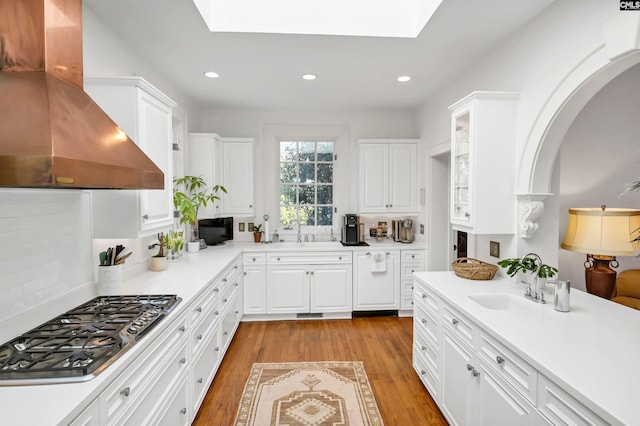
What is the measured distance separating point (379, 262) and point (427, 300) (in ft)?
5.05

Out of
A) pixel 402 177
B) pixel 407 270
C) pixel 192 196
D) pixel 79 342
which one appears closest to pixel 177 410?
pixel 79 342

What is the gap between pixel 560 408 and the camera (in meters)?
1.16

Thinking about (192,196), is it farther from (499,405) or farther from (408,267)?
(499,405)

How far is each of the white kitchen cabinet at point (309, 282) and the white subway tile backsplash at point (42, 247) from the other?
84.2 inches

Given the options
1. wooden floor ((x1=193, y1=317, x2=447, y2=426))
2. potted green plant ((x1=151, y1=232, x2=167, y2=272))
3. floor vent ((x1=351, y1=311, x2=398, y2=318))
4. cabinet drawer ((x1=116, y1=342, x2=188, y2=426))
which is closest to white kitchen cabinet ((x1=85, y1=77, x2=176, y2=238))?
potted green plant ((x1=151, y1=232, x2=167, y2=272))

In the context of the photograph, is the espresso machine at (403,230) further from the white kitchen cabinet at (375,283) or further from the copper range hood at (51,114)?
the copper range hood at (51,114)

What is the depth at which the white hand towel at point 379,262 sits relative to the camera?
3996 mm

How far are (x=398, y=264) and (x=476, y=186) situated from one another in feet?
6.31

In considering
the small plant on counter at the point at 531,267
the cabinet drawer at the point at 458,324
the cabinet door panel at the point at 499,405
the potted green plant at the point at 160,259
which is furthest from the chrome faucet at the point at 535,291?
the potted green plant at the point at 160,259

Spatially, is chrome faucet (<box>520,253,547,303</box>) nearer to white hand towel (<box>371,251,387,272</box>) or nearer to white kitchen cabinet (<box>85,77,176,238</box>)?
white hand towel (<box>371,251,387,272</box>)

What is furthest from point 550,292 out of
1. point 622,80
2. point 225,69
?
point 225,69

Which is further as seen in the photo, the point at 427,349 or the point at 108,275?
the point at 427,349

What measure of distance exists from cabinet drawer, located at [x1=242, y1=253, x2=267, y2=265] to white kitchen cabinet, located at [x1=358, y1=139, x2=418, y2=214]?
1396 mm

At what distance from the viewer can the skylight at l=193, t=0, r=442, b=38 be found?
2283 mm
